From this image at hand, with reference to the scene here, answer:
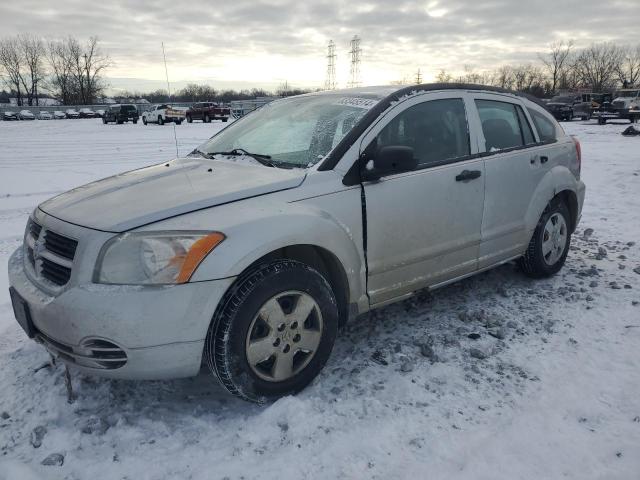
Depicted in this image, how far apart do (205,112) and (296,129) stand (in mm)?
36520

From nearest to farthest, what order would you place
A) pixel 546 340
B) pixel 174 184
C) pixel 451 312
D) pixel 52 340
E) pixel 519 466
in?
pixel 519 466 → pixel 52 340 → pixel 174 184 → pixel 546 340 → pixel 451 312

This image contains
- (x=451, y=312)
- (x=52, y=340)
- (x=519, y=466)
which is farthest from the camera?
(x=451, y=312)

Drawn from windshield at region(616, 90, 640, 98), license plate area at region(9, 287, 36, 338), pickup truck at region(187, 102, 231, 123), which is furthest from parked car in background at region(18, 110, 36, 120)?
license plate area at region(9, 287, 36, 338)

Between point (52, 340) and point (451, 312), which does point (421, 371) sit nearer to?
point (451, 312)

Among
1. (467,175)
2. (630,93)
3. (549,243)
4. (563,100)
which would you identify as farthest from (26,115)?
(467,175)

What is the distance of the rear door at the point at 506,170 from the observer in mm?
3822

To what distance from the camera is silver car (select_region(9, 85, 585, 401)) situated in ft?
7.79

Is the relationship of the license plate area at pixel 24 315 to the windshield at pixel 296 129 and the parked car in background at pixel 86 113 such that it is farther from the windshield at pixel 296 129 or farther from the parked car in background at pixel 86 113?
the parked car in background at pixel 86 113

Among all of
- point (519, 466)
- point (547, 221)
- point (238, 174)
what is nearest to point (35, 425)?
point (238, 174)

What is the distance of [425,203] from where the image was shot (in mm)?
3330

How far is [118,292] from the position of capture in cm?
231

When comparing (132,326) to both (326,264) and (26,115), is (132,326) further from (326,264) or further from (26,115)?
(26,115)

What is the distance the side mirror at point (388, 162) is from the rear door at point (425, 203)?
0.07 meters

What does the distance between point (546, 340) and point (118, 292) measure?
107 inches
